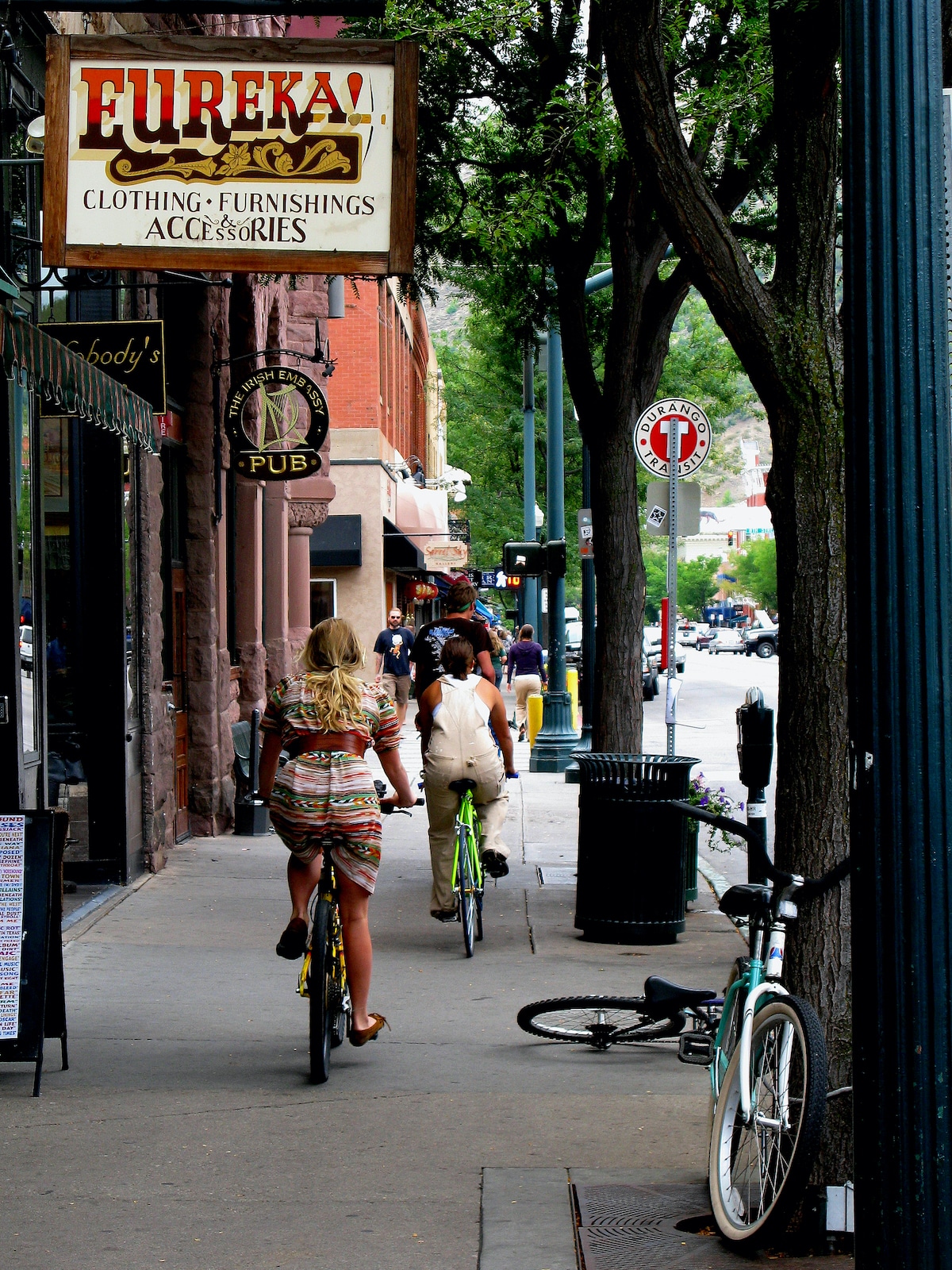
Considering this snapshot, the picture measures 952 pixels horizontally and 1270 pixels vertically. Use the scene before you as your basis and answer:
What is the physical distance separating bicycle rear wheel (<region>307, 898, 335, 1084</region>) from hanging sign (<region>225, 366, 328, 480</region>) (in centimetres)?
869

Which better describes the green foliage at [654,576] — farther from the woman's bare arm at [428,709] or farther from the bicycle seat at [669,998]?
the bicycle seat at [669,998]

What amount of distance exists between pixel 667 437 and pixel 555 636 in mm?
10659

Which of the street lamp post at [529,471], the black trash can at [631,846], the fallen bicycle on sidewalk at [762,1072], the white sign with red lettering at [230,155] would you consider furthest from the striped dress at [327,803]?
the street lamp post at [529,471]

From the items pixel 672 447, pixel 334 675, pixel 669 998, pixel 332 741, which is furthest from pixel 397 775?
pixel 672 447

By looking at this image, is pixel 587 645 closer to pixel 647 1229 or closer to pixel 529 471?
pixel 529 471

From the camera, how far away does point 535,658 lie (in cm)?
2738

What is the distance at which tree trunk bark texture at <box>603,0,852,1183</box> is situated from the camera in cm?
510

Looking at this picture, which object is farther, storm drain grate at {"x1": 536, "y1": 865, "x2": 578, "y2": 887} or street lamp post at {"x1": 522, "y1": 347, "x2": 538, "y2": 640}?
street lamp post at {"x1": 522, "y1": 347, "x2": 538, "y2": 640}

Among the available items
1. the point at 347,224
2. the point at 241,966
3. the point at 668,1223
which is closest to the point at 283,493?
the point at 241,966

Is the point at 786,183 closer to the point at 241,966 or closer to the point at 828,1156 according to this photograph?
the point at 828,1156

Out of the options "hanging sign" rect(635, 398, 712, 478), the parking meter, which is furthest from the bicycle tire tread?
"hanging sign" rect(635, 398, 712, 478)

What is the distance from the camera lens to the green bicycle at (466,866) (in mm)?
9242

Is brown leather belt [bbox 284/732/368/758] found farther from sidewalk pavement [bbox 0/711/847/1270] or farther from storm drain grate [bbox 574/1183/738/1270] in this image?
storm drain grate [bbox 574/1183/738/1270]

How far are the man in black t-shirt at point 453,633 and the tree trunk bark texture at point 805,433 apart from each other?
5548 millimetres
